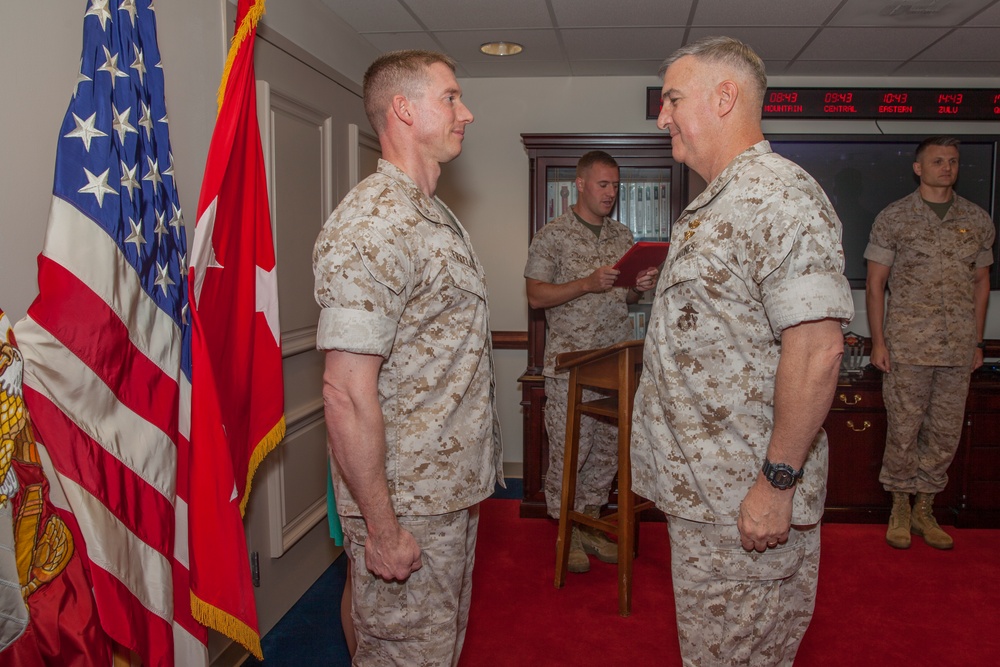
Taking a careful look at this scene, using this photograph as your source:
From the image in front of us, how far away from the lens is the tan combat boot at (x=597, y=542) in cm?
307

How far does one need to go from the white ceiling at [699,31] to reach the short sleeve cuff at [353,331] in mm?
2117

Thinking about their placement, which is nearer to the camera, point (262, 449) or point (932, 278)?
point (262, 449)

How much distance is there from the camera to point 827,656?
232 cm

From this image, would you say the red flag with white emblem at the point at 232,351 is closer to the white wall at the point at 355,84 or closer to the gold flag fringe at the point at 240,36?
the gold flag fringe at the point at 240,36

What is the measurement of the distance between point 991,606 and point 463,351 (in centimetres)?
253

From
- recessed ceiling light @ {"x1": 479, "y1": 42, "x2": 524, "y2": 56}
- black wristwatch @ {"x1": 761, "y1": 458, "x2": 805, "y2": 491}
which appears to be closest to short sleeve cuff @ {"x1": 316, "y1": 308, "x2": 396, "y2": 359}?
black wristwatch @ {"x1": 761, "y1": 458, "x2": 805, "y2": 491}

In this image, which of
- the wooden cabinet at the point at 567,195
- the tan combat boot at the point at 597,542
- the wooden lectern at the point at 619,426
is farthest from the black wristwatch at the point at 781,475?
the wooden cabinet at the point at 567,195

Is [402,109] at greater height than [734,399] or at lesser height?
greater

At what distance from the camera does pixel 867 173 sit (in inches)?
156

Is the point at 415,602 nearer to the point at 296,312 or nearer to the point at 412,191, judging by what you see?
the point at 412,191

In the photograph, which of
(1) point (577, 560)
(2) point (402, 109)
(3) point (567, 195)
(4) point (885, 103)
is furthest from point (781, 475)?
(4) point (885, 103)

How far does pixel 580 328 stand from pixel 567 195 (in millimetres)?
1088

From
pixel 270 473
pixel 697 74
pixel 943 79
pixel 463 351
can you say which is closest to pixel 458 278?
pixel 463 351

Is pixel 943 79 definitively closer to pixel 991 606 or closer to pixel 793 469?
pixel 991 606
